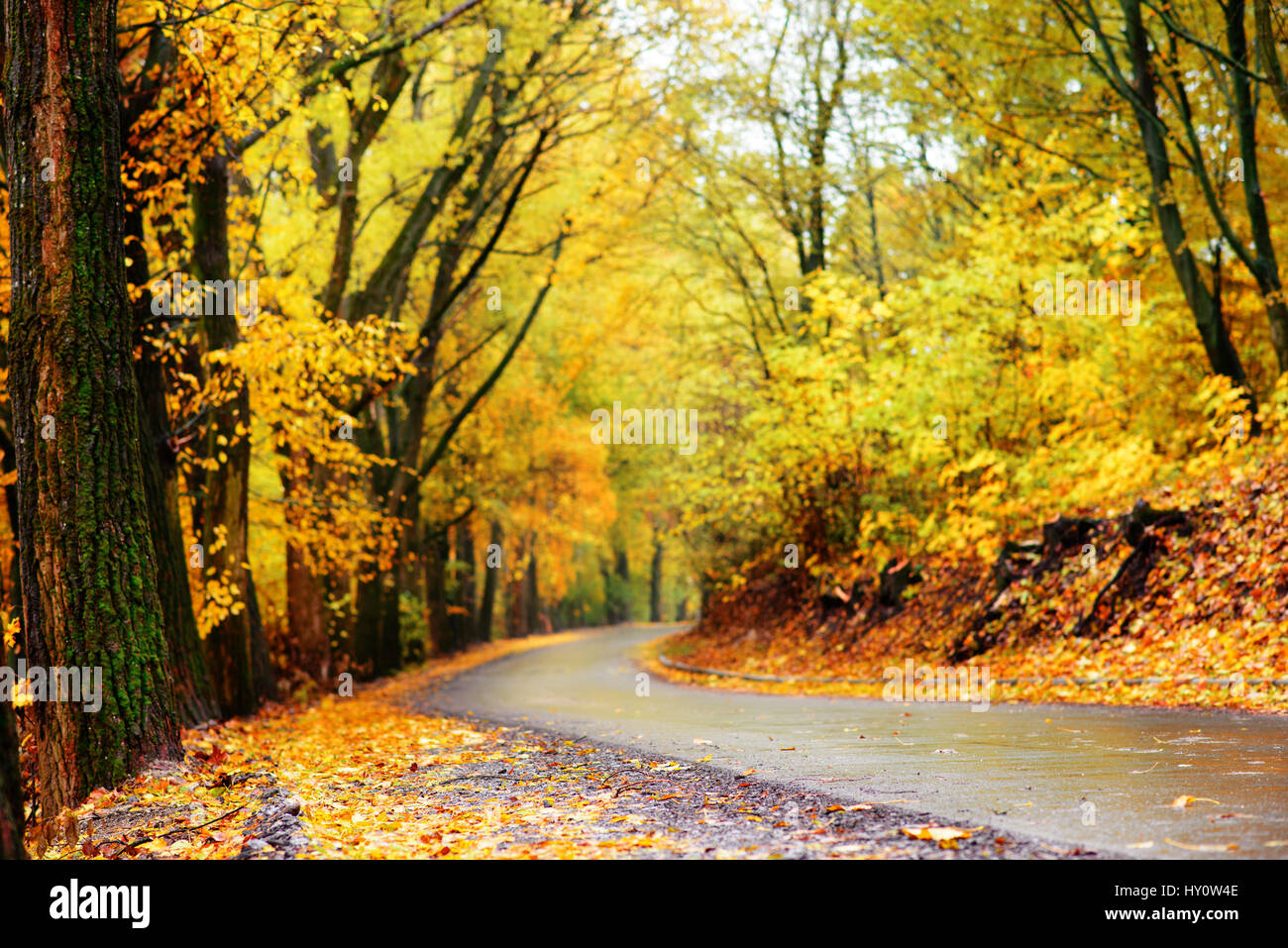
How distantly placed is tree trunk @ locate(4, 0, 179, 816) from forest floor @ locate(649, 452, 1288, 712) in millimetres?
8855

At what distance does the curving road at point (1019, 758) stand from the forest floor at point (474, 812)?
0.39 m

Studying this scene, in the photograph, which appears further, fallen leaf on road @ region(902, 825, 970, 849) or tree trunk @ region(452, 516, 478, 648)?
tree trunk @ region(452, 516, 478, 648)

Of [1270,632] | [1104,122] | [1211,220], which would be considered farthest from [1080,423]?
[1270,632]

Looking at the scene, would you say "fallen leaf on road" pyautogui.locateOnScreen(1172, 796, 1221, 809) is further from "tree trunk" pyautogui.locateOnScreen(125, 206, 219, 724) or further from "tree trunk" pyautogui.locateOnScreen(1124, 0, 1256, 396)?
"tree trunk" pyautogui.locateOnScreen(1124, 0, 1256, 396)

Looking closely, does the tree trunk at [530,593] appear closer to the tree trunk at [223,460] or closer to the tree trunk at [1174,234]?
the tree trunk at [223,460]

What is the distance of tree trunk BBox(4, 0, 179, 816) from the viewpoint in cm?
780

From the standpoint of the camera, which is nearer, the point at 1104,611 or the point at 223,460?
the point at 223,460

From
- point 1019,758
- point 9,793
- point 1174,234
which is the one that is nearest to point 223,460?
point 9,793

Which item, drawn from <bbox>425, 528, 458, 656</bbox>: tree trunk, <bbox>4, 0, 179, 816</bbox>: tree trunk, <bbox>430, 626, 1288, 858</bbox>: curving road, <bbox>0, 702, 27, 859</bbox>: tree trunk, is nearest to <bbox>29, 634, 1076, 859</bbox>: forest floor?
<bbox>430, 626, 1288, 858</bbox>: curving road

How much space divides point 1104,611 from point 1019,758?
698 cm

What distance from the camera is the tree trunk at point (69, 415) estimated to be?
780cm

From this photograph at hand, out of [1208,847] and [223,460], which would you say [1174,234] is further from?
[1208,847]

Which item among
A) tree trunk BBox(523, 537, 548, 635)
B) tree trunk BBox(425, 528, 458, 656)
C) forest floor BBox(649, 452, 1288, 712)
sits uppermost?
forest floor BBox(649, 452, 1288, 712)

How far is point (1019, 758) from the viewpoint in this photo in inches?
285
